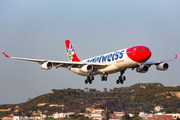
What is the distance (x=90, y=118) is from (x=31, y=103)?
32200mm

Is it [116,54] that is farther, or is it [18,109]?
[18,109]

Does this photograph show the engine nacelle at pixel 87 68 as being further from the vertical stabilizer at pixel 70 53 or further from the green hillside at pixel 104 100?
the green hillside at pixel 104 100

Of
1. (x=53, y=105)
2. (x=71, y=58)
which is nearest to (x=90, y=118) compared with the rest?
(x=53, y=105)

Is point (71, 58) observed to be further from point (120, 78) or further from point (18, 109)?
point (18, 109)

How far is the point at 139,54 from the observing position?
46.2 m

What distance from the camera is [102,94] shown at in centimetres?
14012

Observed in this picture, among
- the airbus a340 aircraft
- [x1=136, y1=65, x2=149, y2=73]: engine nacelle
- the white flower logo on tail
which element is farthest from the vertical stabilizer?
[x1=136, y1=65, x2=149, y2=73]: engine nacelle

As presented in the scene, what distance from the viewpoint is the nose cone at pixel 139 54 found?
4619cm

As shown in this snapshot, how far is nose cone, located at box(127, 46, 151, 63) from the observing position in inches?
1818

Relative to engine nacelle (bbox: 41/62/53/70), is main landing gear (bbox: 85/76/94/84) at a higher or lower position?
lower

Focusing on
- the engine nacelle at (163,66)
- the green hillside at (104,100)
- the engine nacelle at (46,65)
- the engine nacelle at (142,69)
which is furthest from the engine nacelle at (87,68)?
the green hillside at (104,100)

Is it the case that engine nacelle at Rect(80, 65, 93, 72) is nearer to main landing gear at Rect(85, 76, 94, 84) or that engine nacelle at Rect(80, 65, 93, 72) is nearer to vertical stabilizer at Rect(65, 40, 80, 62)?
main landing gear at Rect(85, 76, 94, 84)

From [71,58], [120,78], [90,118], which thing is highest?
[71,58]

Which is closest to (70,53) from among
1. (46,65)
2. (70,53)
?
(70,53)
